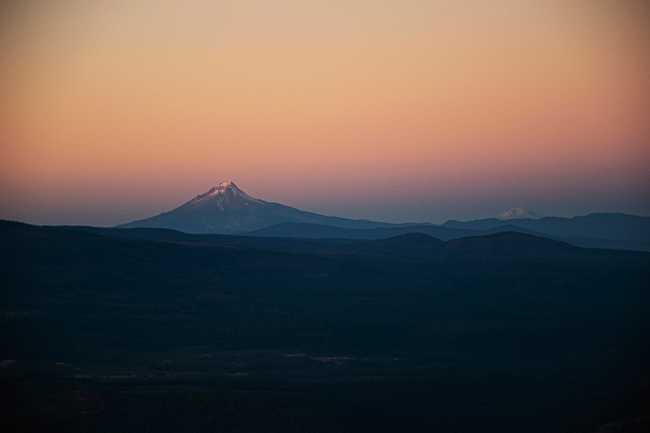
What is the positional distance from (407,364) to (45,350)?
27025 millimetres

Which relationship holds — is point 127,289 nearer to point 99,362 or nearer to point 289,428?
point 99,362

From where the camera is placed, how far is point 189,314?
107m

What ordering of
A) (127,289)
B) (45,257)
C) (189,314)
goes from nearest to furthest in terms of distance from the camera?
(189,314), (127,289), (45,257)

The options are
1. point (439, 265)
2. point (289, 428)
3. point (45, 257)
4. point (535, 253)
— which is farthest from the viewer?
point (535, 253)

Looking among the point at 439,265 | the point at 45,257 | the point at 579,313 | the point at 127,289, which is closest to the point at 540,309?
the point at 579,313

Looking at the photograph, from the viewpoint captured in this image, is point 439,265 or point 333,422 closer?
point 333,422

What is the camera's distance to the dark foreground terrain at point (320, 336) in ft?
196

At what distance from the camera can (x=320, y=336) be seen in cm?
9762

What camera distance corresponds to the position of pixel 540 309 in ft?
366

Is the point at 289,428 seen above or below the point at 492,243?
below

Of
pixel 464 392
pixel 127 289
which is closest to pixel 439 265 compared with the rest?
pixel 127 289

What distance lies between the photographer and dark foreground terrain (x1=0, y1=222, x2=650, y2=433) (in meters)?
59.6

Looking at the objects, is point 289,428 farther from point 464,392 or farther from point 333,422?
point 464,392

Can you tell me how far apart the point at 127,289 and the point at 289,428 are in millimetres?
64634
